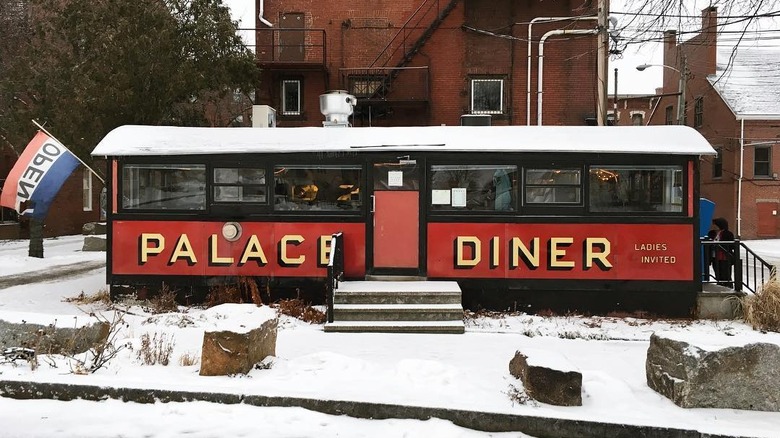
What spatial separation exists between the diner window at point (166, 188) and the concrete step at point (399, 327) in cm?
366

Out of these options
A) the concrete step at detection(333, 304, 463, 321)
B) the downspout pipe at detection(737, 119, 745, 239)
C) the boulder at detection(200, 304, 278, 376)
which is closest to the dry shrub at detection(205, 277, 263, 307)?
the concrete step at detection(333, 304, 463, 321)

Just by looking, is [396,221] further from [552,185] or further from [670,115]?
[670,115]

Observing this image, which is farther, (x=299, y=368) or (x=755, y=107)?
(x=755, y=107)

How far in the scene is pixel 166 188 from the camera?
406 inches

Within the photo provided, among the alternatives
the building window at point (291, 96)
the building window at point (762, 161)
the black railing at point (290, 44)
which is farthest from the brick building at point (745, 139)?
the building window at point (291, 96)

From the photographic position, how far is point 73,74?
55.3 ft

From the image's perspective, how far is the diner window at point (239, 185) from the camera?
1027 cm

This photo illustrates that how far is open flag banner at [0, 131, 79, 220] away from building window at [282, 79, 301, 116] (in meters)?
11.2

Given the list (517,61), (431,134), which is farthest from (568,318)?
(517,61)

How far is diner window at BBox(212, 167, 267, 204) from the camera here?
10266mm

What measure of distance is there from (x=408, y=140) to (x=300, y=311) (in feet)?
11.6

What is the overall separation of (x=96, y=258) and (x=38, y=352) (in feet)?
44.6

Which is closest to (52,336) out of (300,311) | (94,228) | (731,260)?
(300,311)

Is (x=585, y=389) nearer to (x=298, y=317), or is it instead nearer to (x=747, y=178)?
(x=298, y=317)
